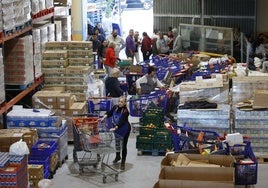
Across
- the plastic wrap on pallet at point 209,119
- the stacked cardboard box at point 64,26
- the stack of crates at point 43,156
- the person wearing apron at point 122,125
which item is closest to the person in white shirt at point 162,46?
the stacked cardboard box at point 64,26

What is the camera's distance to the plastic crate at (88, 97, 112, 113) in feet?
49.8

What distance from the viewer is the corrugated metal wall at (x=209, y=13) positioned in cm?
2641

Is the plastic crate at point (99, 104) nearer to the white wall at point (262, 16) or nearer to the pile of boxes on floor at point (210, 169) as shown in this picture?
the pile of boxes on floor at point (210, 169)

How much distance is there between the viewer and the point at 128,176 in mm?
11961

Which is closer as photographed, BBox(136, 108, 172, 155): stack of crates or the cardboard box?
BBox(136, 108, 172, 155): stack of crates

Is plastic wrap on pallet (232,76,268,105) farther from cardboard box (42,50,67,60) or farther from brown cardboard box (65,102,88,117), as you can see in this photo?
cardboard box (42,50,67,60)

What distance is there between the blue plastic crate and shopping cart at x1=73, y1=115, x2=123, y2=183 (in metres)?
0.56

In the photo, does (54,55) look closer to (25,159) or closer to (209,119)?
(209,119)

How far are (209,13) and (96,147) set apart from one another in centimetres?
1665

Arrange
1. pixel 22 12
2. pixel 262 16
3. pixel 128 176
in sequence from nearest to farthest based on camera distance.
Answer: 1. pixel 128 176
2. pixel 22 12
3. pixel 262 16

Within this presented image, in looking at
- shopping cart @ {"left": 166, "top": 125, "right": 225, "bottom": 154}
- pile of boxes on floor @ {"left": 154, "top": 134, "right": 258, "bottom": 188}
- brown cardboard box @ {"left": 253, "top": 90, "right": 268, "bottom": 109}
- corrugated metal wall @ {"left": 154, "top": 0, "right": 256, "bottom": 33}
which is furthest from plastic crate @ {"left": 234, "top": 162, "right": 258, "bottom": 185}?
corrugated metal wall @ {"left": 154, "top": 0, "right": 256, "bottom": 33}

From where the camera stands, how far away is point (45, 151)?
11.5 metres

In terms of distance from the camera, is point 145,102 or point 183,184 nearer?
point 183,184

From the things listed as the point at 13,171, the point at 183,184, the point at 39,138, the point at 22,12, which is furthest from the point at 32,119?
the point at 183,184
